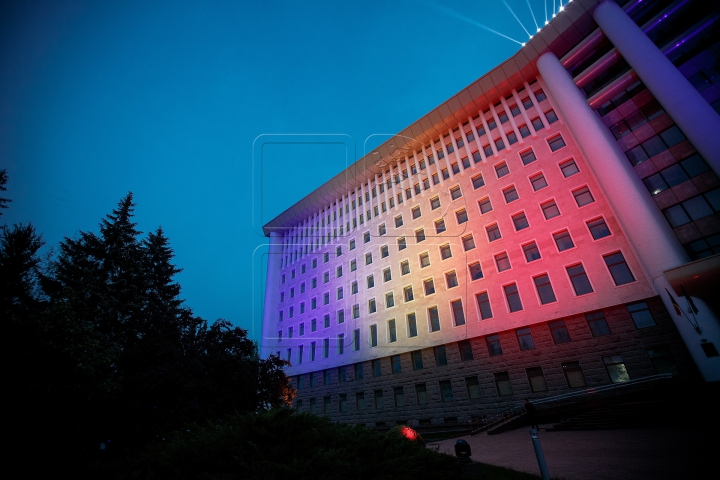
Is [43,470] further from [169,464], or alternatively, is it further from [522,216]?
[522,216]

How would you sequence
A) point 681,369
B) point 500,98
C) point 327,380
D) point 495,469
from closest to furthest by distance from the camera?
point 495,469 → point 681,369 → point 500,98 → point 327,380

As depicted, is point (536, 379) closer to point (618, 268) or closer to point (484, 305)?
point (484, 305)

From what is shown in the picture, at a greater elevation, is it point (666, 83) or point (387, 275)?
point (666, 83)

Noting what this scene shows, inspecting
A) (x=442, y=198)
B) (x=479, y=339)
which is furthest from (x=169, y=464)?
(x=442, y=198)

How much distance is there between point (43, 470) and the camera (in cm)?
560

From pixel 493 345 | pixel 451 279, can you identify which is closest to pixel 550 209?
pixel 451 279

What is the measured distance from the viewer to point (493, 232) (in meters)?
28.0

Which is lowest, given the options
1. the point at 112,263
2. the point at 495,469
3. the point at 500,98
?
the point at 495,469

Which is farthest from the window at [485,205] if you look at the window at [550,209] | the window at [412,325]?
the window at [412,325]

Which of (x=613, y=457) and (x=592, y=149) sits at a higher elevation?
(x=592, y=149)

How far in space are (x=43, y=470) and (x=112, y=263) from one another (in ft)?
59.4

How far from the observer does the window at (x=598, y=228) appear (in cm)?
2281

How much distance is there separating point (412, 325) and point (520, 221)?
13.9 m

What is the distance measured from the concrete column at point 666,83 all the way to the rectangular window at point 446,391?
890 inches
